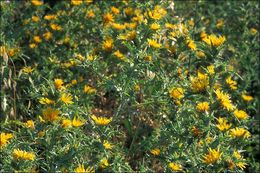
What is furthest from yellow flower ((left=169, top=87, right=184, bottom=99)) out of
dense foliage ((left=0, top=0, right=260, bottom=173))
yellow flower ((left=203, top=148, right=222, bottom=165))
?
yellow flower ((left=203, top=148, right=222, bottom=165))

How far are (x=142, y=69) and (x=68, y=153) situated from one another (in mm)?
858

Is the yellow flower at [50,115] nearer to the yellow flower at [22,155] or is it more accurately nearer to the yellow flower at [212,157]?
the yellow flower at [22,155]

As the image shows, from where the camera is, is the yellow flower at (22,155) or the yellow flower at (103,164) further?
the yellow flower at (103,164)

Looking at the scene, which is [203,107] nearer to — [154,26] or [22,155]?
[154,26]

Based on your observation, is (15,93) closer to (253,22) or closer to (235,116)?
(235,116)

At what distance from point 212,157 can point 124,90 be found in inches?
28.3

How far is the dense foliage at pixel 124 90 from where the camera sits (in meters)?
2.88

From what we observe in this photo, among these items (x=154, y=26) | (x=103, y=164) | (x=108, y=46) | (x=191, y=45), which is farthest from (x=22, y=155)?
(x=191, y=45)

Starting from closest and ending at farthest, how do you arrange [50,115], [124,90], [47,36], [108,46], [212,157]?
[50,115], [212,157], [124,90], [108,46], [47,36]

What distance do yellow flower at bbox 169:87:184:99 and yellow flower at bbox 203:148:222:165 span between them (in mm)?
528

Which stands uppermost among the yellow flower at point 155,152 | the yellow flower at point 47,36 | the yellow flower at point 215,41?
the yellow flower at point 215,41

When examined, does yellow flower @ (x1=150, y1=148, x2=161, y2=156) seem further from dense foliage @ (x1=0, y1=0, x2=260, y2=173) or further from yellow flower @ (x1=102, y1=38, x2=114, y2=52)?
yellow flower @ (x1=102, y1=38, x2=114, y2=52)

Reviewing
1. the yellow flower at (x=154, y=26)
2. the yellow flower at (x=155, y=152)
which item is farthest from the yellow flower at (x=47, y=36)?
the yellow flower at (x=155, y=152)

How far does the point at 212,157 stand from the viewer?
2.82 meters
